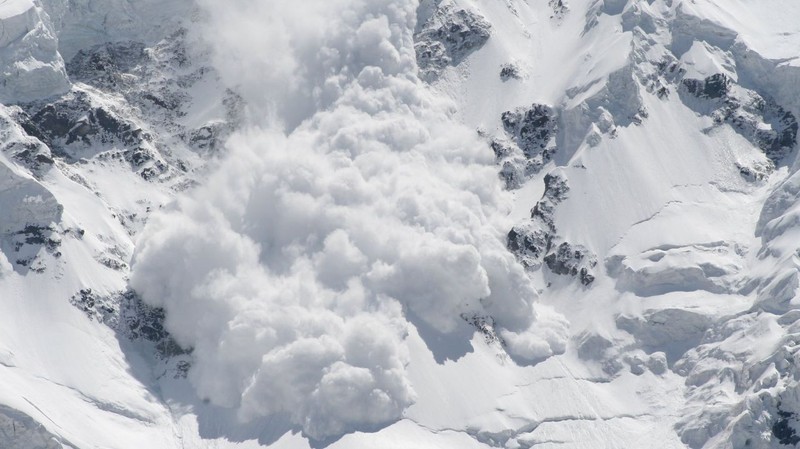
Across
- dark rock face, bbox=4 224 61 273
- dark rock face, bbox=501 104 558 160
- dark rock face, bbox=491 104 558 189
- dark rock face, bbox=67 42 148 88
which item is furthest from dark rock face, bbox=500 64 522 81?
dark rock face, bbox=4 224 61 273

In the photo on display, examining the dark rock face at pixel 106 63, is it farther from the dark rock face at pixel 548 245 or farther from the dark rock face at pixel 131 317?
the dark rock face at pixel 548 245

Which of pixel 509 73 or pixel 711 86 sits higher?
pixel 711 86

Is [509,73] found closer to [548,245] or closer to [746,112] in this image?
[548,245]

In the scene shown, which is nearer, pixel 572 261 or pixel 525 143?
pixel 572 261

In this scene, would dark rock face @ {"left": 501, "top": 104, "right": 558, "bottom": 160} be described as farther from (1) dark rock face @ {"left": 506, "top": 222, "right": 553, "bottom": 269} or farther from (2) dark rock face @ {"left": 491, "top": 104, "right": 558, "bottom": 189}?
(1) dark rock face @ {"left": 506, "top": 222, "right": 553, "bottom": 269}

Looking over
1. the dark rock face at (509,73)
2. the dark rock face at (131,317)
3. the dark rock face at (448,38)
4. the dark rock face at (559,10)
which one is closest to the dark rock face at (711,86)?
the dark rock face at (509,73)

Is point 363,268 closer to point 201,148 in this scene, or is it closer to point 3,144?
point 201,148

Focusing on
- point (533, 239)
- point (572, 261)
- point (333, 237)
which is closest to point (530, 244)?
point (533, 239)
